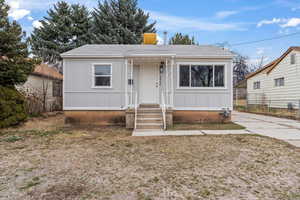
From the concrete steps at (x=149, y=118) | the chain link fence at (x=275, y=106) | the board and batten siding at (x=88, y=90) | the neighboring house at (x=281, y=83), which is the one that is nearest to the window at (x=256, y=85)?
the neighboring house at (x=281, y=83)

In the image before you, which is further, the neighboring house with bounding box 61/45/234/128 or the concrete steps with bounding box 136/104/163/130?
the neighboring house with bounding box 61/45/234/128

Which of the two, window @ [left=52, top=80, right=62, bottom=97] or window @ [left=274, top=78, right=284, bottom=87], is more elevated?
window @ [left=274, top=78, right=284, bottom=87]

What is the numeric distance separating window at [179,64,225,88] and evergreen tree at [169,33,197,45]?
54.3ft

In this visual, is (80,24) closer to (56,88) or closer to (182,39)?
(56,88)

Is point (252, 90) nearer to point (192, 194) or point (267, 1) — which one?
point (267, 1)

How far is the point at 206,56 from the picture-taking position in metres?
8.60

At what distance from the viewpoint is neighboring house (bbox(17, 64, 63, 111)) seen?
38.3 feet

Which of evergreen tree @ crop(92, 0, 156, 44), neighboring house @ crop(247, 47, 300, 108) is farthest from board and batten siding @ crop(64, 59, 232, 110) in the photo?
evergreen tree @ crop(92, 0, 156, 44)

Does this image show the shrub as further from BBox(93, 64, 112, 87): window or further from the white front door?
the white front door

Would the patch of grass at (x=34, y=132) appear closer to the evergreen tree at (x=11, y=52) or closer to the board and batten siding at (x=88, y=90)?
the board and batten siding at (x=88, y=90)

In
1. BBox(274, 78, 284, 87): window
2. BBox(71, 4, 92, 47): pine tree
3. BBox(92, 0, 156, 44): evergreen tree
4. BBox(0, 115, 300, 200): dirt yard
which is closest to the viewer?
BBox(0, 115, 300, 200): dirt yard

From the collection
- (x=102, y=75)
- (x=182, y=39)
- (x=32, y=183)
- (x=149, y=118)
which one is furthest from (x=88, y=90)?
(x=182, y=39)

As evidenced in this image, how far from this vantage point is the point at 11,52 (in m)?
8.28

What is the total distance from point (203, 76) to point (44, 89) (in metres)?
10.7
